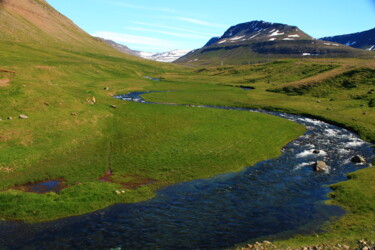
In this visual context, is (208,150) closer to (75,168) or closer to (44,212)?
(75,168)

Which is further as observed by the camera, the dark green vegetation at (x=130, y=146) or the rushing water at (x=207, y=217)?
the dark green vegetation at (x=130, y=146)

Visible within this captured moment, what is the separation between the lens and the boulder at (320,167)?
38650 millimetres

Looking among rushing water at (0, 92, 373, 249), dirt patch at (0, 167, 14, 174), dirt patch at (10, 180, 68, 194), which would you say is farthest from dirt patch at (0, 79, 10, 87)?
rushing water at (0, 92, 373, 249)

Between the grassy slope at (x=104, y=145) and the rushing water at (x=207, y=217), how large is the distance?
2148mm

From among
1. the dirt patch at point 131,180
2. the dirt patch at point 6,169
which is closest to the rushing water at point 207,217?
the dirt patch at point 131,180

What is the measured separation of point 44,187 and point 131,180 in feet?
33.5

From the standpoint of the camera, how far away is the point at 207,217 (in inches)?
1030

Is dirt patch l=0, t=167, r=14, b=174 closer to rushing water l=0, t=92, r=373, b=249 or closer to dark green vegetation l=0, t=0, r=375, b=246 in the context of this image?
dark green vegetation l=0, t=0, r=375, b=246

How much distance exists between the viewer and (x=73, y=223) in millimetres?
24844

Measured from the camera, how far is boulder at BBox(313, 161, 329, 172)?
38.7 meters

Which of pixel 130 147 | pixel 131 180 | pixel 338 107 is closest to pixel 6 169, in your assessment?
pixel 131 180

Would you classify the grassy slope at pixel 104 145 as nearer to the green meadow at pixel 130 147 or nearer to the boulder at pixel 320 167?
the green meadow at pixel 130 147

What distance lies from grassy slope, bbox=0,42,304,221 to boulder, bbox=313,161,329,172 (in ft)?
24.4

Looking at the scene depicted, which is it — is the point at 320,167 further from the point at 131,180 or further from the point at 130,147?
the point at 130,147
